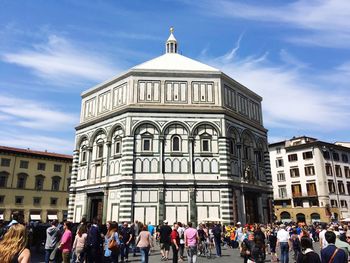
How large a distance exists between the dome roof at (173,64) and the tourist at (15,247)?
968 inches

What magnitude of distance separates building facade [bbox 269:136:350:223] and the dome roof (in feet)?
80.8

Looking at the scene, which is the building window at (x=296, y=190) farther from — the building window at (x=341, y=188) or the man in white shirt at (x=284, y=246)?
the man in white shirt at (x=284, y=246)

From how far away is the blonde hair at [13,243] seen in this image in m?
3.38

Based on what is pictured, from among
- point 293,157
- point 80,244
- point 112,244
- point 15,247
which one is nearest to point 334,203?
point 293,157

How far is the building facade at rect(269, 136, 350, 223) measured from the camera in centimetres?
4200

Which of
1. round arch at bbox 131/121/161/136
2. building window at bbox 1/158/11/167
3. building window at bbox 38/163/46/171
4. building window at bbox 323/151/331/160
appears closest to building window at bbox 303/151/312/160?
building window at bbox 323/151/331/160

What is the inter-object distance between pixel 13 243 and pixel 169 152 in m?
21.5

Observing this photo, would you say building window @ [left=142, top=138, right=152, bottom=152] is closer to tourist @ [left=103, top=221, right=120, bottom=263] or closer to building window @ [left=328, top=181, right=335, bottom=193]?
tourist @ [left=103, top=221, right=120, bottom=263]

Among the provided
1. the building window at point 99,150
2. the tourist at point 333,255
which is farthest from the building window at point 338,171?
the tourist at point 333,255

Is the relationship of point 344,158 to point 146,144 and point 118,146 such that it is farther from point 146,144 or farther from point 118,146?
point 118,146

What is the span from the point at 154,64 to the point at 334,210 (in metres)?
32.0

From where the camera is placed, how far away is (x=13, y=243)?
345 centimetres

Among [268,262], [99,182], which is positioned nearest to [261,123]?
[99,182]

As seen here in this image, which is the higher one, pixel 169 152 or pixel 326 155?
pixel 326 155
